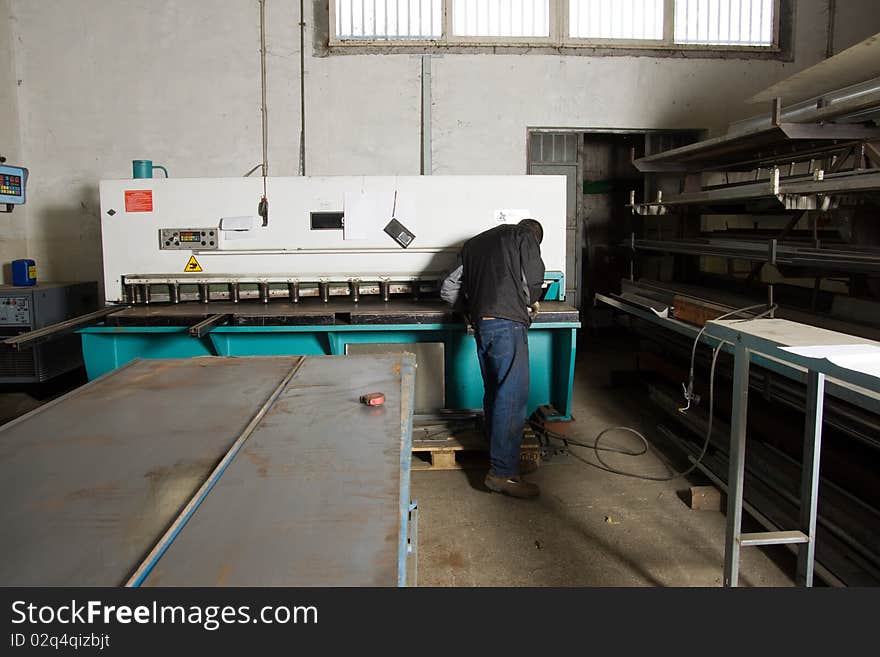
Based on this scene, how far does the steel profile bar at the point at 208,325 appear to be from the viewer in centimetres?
269

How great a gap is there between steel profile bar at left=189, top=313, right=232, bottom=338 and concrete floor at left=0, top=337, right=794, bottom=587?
1.13m

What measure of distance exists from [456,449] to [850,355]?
6.01 feet

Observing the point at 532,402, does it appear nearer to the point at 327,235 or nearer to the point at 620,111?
the point at 327,235

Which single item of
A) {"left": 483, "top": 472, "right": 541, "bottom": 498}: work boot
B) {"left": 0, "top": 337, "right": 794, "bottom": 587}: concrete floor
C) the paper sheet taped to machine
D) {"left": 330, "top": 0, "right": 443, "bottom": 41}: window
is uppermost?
{"left": 330, "top": 0, "right": 443, "bottom": 41}: window

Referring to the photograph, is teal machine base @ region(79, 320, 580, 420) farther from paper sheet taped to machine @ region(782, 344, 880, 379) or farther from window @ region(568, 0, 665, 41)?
window @ region(568, 0, 665, 41)

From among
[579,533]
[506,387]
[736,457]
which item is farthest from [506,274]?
[736,457]

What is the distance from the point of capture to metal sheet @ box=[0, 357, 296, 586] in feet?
3.15

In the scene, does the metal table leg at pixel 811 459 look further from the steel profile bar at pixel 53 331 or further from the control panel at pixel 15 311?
the control panel at pixel 15 311

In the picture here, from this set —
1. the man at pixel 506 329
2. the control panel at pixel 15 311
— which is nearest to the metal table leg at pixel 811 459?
the man at pixel 506 329

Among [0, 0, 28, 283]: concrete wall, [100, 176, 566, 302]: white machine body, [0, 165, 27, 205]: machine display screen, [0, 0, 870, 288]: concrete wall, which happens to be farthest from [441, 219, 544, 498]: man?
[0, 0, 28, 283]: concrete wall

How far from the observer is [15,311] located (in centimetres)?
365

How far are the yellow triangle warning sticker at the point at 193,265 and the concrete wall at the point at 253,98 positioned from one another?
1323mm

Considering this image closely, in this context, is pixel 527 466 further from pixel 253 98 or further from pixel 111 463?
pixel 253 98
